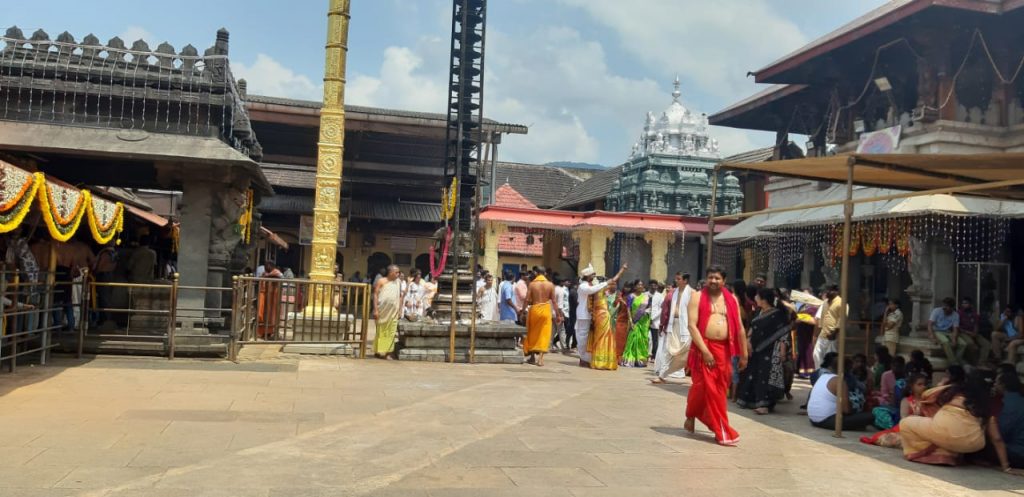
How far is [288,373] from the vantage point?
35.5 ft

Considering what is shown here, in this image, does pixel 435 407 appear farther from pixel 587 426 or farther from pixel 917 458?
pixel 917 458

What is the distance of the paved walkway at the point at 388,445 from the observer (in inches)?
215

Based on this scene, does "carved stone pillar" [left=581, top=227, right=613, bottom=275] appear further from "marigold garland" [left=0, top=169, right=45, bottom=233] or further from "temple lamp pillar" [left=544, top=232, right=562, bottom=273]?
"marigold garland" [left=0, top=169, right=45, bottom=233]

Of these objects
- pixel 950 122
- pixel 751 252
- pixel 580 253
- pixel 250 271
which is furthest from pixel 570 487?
pixel 580 253

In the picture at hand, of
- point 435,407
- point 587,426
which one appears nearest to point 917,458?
point 587,426

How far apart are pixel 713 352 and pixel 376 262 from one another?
24637mm

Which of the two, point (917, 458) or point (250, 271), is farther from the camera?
point (250, 271)

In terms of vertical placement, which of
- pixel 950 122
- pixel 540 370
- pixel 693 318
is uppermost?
pixel 950 122

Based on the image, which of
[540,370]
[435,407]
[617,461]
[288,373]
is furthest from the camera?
[540,370]

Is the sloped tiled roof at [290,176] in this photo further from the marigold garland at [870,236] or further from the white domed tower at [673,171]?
the marigold garland at [870,236]

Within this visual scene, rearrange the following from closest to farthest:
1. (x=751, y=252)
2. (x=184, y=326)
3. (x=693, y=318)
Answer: (x=693, y=318)
(x=184, y=326)
(x=751, y=252)

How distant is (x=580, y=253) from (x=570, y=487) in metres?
21.0

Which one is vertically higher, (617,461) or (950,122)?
(950,122)

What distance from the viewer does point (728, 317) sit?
7.92m
